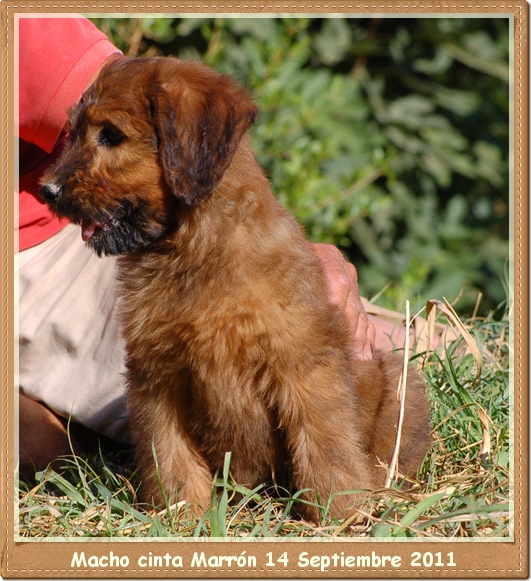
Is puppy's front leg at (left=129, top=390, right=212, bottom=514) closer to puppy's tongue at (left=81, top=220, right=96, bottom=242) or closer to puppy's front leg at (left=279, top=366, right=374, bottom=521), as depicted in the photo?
puppy's front leg at (left=279, top=366, right=374, bottom=521)

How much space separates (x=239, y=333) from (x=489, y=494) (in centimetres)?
127

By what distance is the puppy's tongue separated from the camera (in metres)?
3.27

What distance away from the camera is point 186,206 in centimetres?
326

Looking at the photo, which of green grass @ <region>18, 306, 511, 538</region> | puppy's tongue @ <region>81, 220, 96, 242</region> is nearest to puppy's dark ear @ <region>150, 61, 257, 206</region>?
puppy's tongue @ <region>81, 220, 96, 242</region>

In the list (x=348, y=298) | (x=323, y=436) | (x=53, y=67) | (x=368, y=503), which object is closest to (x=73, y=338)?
(x=53, y=67)

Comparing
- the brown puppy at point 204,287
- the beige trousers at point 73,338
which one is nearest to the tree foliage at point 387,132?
the beige trousers at point 73,338

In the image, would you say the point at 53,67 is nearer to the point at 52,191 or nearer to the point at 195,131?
the point at 52,191

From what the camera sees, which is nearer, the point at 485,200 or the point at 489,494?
the point at 489,494

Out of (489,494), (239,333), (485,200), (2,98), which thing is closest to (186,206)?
(239,333)

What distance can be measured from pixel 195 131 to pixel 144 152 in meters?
0.21

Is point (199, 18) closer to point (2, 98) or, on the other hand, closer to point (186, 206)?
point (2, 98)

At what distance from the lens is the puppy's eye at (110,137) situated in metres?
3.20

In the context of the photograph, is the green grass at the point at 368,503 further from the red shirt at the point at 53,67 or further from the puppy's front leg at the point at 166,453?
the red shirt at the point at 53,67

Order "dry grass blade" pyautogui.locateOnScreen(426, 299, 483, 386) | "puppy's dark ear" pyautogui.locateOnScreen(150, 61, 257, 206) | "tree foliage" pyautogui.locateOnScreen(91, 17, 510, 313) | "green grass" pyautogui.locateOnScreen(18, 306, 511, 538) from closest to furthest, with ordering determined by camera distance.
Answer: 1. "puppy's dark ear" pyautogui.locateOnScreen(150, 61, 257, 206)
2. "green grass" pyautogui.locateOnScreen(18, 306, 511, 538)
3. "dry grass blade" pyautogui.locateOnScreen(426, 299, 483, 386)
4. "tree foliage" pyautogui.locateOnScreen(91, 17, 510, 313)
